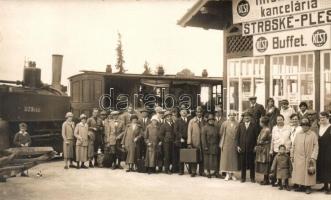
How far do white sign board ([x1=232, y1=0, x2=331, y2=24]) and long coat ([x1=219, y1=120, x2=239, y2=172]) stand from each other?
2867mm

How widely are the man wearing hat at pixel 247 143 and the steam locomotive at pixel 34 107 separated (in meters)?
7.00

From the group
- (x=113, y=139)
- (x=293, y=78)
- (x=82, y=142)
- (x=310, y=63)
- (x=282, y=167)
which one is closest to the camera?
(x=282, y=167)

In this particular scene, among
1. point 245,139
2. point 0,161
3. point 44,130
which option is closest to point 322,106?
point 245,139

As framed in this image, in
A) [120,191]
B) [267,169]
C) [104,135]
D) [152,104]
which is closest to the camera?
[120,191]

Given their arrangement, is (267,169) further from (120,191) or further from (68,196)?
(68,196)

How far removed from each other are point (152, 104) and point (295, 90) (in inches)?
381

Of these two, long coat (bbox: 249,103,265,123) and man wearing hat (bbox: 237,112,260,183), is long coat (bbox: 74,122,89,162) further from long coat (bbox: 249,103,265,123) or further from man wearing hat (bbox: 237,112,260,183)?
long coat (bbox: 249,103,265,123)

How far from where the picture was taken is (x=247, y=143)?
37.7ft

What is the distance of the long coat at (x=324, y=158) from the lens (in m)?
9.98

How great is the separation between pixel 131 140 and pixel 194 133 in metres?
1.86

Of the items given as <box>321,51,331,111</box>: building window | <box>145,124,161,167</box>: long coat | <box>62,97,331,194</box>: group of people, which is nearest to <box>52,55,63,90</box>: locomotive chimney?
<box>62,97,331,194</box>: group of people

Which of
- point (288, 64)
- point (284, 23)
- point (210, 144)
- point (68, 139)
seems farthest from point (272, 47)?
point (68, 139)

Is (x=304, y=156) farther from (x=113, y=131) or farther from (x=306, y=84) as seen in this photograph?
(x=113, y=131)

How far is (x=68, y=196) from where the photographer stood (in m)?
9.10
